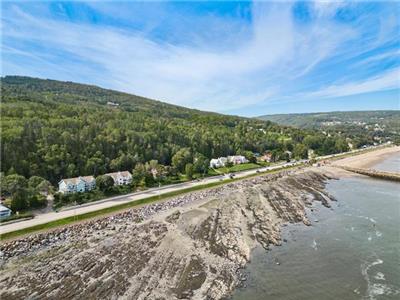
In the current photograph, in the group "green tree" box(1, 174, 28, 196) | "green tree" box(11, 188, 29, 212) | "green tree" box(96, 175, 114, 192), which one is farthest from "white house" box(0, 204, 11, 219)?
"green tree" box(96, 175, 114, 192)

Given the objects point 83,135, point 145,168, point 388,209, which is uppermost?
point 83,135

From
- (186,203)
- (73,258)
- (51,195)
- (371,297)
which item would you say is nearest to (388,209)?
(371,297)

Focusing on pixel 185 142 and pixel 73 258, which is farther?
pixel 185 142

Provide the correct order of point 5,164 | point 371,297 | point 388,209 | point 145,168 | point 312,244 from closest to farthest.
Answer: point 371,297 → point 312,244 → point 388,209 → point 5,164 → point 145,168

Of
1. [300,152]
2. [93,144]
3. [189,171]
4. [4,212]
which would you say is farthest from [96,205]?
[300,152]

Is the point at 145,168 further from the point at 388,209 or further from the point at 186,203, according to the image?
the point at 388,209

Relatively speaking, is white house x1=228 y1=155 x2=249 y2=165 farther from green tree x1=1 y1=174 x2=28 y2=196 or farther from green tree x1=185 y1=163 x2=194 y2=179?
green tree x1=1 y1=174 x2=28 y2=196
